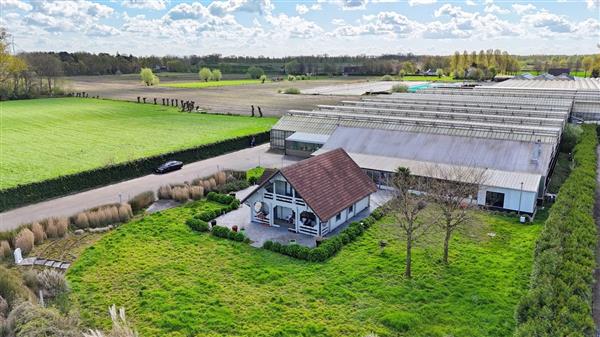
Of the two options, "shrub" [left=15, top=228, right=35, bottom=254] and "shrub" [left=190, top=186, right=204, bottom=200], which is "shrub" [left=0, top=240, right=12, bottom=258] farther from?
"shrub" [left=190, top=186, right=204, bottom=200]

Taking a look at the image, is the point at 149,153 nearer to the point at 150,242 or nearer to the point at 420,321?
the point at 150,242

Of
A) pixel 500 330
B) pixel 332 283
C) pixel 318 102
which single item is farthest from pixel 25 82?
pixel 500 330

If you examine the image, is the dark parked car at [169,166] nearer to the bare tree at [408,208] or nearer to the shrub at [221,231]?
the shrub at [221,231]

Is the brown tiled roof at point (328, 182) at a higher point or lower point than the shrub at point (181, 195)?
higher

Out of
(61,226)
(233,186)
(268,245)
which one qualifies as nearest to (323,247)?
(268,245)

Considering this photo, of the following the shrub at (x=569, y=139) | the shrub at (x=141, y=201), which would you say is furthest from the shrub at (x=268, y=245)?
the shrub at (x=569, y=139)

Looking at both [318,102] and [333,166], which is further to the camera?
[318,102]
